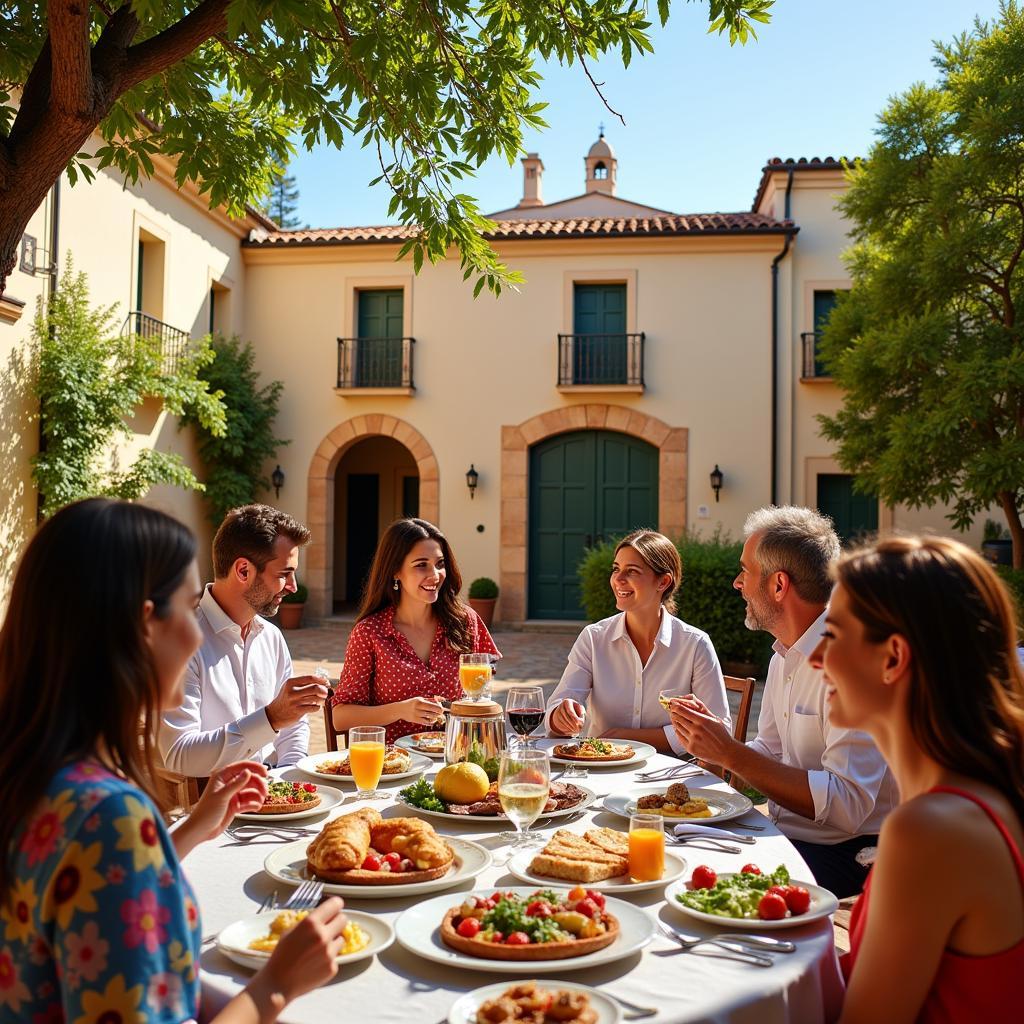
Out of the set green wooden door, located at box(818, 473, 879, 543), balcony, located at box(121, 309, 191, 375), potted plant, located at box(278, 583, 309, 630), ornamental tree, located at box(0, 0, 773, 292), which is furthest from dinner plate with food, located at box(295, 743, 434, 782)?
green wooden door, located at box(818, 473, 879, 543)

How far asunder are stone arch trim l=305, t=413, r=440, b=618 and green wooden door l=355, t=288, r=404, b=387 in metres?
0.68

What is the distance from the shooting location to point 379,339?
16281mm

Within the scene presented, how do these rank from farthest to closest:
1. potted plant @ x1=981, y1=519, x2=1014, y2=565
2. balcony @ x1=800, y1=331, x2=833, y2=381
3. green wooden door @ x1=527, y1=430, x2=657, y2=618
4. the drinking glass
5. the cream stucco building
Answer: green wooden door @ x1=527, y1=430, x2=657, y2=618, the cream stucco building, balcony @ x1=800, y1=331, x2=833, y2=381, potted plant @ x1=981, y1=519, x2=1014, y2=565, the drinking glass

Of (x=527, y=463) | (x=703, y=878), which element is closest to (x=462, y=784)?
(x=703, y=878)

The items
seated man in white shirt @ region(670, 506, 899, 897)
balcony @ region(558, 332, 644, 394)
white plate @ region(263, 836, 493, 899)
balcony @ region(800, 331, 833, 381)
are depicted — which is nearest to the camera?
white plate @ region(263, 836, 493, 899)

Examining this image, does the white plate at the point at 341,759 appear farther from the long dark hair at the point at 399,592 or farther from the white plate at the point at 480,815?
the long dark hair at the point at 399,592

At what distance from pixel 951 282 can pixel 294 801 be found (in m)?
11.5

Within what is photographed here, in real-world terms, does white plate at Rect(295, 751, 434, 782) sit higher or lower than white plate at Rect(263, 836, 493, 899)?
lower

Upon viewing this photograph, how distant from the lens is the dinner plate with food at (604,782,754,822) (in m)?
2.42

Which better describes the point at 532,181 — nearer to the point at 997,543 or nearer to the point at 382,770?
the point at 997,543

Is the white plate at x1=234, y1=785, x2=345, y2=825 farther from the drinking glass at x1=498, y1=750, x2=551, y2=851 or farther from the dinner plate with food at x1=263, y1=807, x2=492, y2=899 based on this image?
the drinking glass at x1=498, y1=750, x2=551, y2=851

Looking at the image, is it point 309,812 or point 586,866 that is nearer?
point 586,866

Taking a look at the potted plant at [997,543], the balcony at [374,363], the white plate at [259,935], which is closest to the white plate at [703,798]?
the white plate at [259,935]

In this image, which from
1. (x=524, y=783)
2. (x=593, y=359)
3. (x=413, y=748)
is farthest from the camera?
(x=593, y=359)
